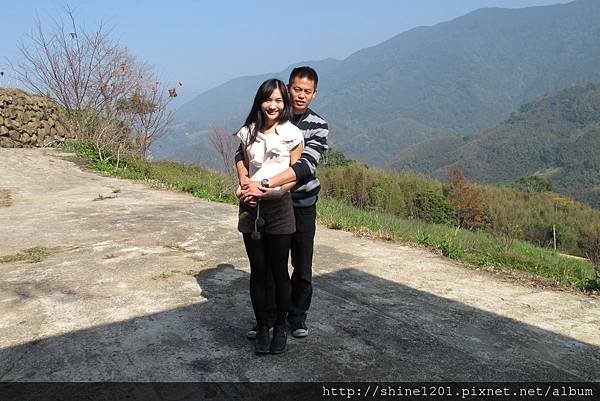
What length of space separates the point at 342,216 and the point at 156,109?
9134 millimetres

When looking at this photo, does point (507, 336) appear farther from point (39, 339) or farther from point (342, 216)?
point (342, 216)

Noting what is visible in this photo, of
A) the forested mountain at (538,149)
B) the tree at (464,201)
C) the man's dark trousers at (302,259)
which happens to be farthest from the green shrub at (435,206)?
the forested mountain at (538,149)

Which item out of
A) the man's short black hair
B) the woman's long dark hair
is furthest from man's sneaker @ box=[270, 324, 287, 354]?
the man's short black hair

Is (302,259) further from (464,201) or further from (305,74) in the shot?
(464,201)

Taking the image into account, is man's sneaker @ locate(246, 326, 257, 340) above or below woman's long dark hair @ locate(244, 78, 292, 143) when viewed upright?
below

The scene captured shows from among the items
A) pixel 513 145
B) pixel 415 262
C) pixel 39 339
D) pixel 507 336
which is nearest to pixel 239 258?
pixel 415 262

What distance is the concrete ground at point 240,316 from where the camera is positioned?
241 cm

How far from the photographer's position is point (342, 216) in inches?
264

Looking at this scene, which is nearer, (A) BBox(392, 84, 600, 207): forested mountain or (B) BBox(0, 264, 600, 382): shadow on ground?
(B) BBox(0, 264, 600, 382): shadow on ground

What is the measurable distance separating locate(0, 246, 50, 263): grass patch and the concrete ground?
108mm

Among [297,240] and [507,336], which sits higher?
[297,240]

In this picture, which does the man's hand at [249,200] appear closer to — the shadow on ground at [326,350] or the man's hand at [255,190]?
the man's hand at [255,190]

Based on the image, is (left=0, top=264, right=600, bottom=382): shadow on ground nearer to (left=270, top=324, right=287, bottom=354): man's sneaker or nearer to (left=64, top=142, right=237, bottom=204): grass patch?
(left=270, top=324, right=287, bottom=354): man's sneaker

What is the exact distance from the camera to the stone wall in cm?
1199
